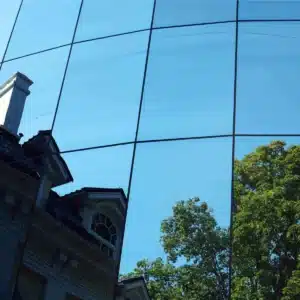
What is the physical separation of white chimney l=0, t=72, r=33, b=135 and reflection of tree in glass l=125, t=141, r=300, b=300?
5.32 metres

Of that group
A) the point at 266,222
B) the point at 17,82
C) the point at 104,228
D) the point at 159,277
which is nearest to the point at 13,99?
the point at 17,82

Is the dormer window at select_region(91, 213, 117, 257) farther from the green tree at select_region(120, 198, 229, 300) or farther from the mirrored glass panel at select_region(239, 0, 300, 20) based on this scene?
the mirrored glass panel at select_region(239, 0, 300, 20)

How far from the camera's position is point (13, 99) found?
52.5 feet

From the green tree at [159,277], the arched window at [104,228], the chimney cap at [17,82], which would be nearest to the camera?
the green tree at [159,277]

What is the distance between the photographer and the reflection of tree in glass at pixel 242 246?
462 inches

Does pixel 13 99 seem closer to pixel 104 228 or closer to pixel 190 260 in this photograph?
pixel 104 228

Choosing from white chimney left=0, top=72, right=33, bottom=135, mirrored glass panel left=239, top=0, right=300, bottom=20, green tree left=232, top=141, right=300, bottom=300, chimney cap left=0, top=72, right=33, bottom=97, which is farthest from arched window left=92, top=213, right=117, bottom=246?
mirrored glass panel left=239, top=0, right=300, bottom=20

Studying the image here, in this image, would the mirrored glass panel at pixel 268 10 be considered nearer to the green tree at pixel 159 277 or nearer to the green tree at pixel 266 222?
the green tree at pixel 266 222

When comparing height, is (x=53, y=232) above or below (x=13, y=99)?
below

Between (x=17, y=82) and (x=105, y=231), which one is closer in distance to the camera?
(x=105, y=231)

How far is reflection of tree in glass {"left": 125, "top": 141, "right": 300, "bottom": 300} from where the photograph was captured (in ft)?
38.5

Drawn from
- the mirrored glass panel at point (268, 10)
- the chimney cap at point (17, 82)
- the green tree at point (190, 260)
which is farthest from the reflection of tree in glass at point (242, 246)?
the chimney cap at point (17, 82)

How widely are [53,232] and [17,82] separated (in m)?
5.14

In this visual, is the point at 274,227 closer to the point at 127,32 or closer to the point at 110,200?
the point at 110,200
